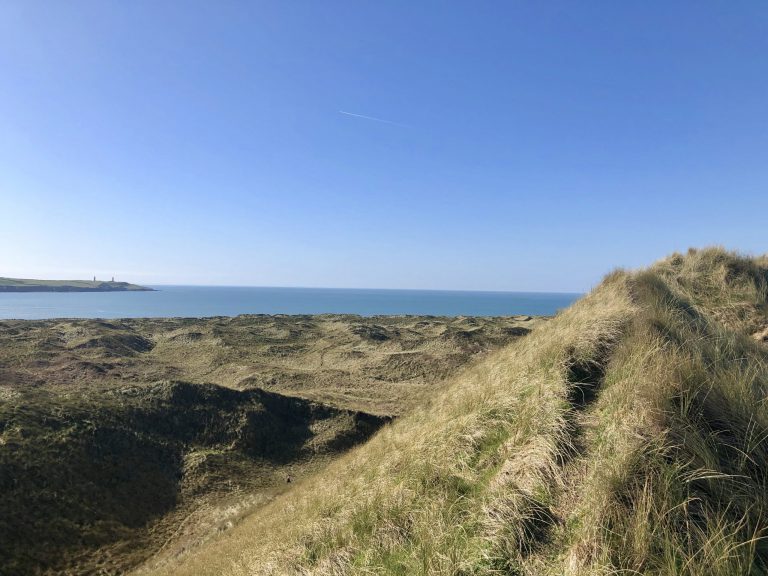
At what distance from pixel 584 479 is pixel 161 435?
30131 millimetres

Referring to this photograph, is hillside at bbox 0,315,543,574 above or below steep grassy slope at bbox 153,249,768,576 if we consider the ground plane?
below

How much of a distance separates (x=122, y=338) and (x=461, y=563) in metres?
76.2

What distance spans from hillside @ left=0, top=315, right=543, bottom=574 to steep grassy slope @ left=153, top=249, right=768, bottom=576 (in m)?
11.8

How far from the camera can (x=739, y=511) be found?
4.84 metres

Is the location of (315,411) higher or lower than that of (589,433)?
lower

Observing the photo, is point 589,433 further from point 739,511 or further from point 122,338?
point 122,338

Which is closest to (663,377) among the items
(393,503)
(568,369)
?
(568,369)

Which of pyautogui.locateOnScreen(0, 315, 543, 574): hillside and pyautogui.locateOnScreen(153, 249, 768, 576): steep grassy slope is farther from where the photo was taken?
pyautogui.locateOnScreen(0, 315, 543, 574): hillside

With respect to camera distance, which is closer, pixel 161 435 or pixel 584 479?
pixel 584 479

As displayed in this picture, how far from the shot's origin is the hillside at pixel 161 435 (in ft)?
62.7

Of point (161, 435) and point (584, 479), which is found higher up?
point (584, 479)

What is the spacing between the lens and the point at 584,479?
19.9ft

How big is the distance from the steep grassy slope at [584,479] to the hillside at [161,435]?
11807 mm

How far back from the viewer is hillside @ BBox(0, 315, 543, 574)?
1911 cm
